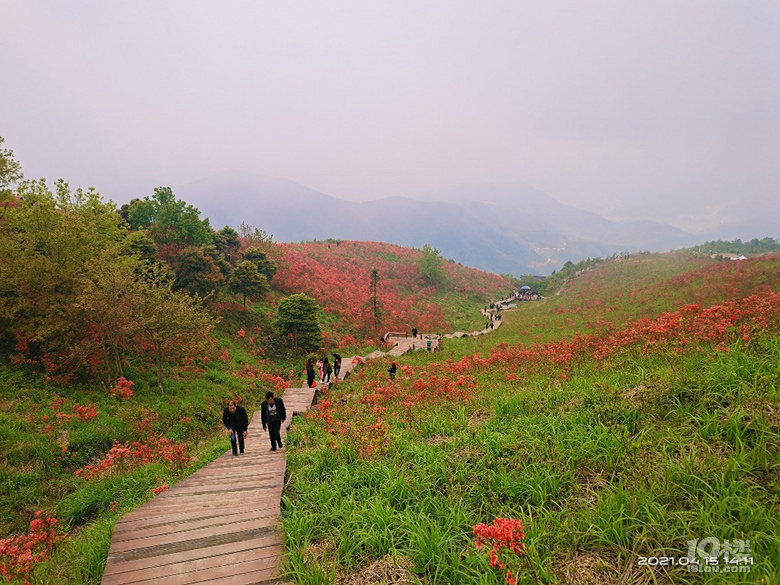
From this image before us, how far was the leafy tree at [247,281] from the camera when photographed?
2694 cm

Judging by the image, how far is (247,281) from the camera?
89.2 ft

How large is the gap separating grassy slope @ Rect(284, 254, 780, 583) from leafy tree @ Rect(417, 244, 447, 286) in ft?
162

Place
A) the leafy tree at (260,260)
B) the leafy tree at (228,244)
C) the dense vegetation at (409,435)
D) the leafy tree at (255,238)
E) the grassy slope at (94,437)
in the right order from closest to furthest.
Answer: the dense vegetation at (409,435)
the grassy slope at (94,437)
the leafy tree at (228,244)
the leafy tree at (260,260)
the leafy tree at (255,238)

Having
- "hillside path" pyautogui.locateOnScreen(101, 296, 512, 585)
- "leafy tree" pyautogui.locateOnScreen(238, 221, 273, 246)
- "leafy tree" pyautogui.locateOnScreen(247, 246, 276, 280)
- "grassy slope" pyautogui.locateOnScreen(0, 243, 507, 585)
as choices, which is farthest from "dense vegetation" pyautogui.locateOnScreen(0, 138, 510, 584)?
"leafy tree" pyautogui.locateOnScreen(238, 221, 273, 246)

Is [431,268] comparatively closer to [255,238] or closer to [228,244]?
[255,238]

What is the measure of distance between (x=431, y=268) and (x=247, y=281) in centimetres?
3675

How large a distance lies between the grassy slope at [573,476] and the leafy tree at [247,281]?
70.2 ft

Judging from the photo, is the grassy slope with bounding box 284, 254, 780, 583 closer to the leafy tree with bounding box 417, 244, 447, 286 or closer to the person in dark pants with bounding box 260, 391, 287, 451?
the person in dark pants with bounding box 260, 391, 287, 451

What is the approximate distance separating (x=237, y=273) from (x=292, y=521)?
82.7 ft

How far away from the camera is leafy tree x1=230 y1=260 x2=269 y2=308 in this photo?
26.9 metres

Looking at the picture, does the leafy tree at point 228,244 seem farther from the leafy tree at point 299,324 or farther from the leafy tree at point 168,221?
the leafy tree at point 299,324

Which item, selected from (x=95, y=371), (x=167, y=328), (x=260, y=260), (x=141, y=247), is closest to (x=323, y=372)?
(x=167, y=328)

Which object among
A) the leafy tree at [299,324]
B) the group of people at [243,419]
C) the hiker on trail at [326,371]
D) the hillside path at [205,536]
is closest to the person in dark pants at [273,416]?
the group of people at [243,419]

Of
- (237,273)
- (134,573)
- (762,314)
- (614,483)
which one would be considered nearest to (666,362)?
(762,314)
